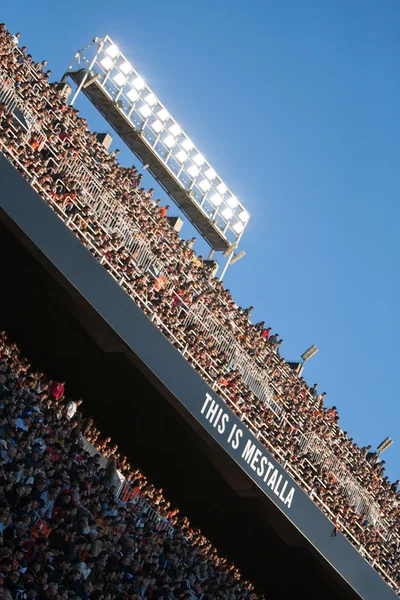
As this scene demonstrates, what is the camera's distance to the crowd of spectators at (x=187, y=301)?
65.8 ft

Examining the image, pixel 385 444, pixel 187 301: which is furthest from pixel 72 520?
pixel 385 444

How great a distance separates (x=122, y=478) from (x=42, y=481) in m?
6.19

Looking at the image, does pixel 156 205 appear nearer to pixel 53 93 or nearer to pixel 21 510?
pixel 53 93

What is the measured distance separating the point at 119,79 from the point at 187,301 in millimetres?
13087

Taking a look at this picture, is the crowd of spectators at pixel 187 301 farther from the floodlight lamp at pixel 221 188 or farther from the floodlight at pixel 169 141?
the floodlight lamp at pixel 221 188

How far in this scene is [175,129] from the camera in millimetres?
35219

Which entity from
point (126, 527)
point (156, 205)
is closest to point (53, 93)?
point (156, 205)

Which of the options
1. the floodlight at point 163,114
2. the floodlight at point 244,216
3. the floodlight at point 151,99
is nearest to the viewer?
the floodlight at point 151,99

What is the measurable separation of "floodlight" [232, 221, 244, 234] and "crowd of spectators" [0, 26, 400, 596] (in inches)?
297

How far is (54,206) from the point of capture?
1880cm

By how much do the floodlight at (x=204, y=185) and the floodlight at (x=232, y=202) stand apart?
4.61 ft

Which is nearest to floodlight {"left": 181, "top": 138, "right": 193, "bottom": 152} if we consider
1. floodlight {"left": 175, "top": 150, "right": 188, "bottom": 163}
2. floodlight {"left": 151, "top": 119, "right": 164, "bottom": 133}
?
floodlight {"left": 175, "top": 150, "right": 188, "bottom": 163}

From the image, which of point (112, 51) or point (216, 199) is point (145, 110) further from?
point (216, 199)

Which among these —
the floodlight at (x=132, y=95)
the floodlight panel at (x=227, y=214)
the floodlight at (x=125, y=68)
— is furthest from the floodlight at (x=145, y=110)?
the floodlight panel at (x=227, y=214)
